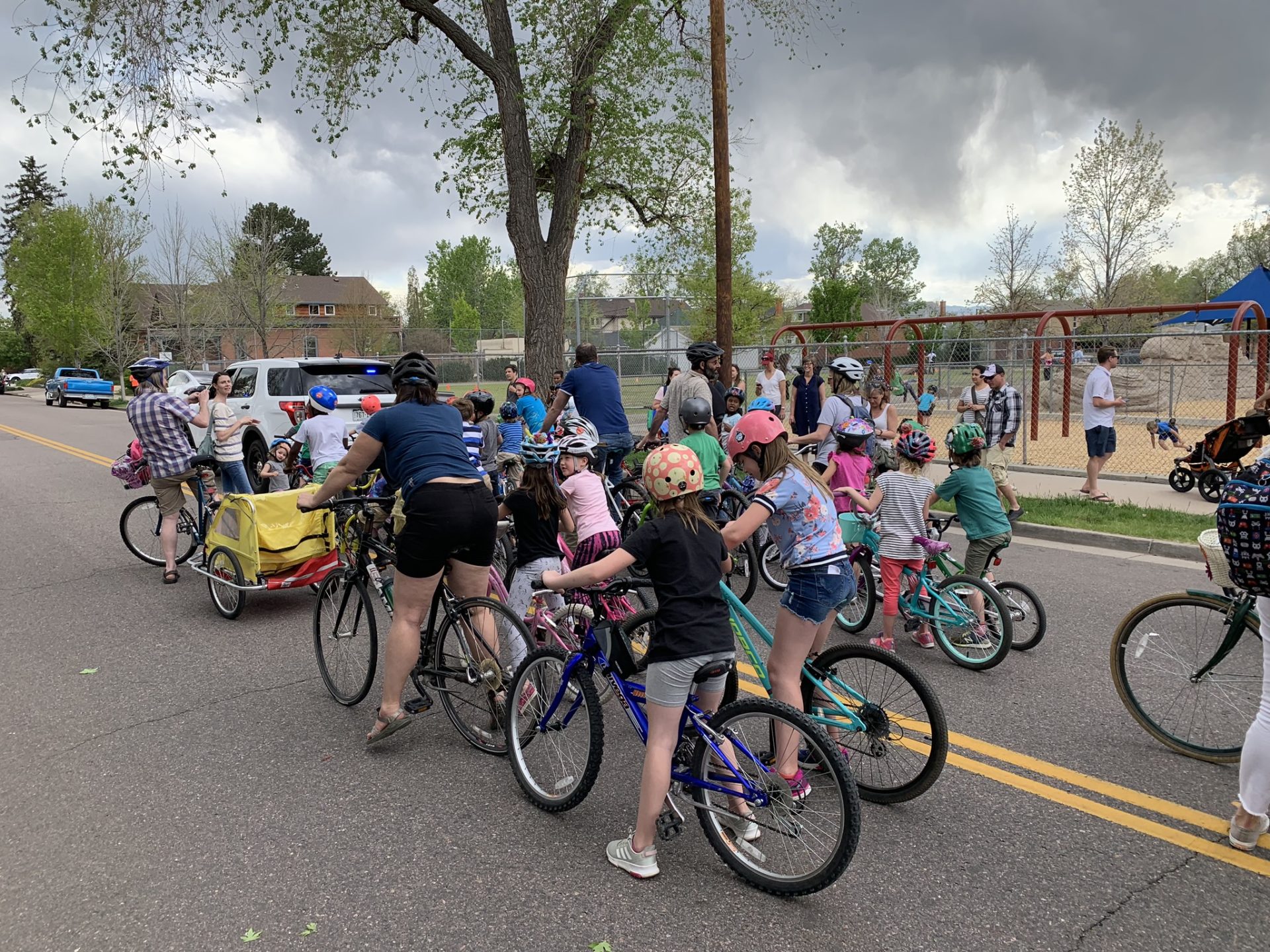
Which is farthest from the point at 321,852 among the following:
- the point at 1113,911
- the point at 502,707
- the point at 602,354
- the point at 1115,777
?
the point at 602,354

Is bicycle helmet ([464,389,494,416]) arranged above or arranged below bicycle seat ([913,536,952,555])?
above

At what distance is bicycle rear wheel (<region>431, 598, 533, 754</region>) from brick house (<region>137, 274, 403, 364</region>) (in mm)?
31249

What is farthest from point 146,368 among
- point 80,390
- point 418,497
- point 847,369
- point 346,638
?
point 80,390

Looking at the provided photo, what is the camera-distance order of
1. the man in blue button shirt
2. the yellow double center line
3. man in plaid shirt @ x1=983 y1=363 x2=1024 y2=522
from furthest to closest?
man in plaid shirt @ x1=983 y1=363 x2=1024 y2=522, the man in blue button shirt, the yellow double center line

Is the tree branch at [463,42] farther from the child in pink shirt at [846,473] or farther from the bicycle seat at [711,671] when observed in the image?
the bicycle seat at [711,671]

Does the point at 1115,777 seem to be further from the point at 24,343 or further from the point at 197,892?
the point at 24,343

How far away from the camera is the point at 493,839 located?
148 inches

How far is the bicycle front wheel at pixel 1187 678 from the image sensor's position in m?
4.25

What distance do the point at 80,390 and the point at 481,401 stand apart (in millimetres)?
39644

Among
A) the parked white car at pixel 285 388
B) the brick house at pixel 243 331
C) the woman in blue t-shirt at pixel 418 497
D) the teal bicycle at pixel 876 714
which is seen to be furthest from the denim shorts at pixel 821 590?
the brick house at pixel 243 331

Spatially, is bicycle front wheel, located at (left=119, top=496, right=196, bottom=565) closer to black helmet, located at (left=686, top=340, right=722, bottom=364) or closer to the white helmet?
black helmet, located at (left=686, top=340, right=722, bottom=364)

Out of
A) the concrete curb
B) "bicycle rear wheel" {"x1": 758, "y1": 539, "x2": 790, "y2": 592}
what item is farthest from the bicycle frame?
the concrete curb

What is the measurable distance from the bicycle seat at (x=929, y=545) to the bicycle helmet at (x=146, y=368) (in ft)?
22.5

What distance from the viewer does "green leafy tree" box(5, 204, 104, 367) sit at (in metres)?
47.2
